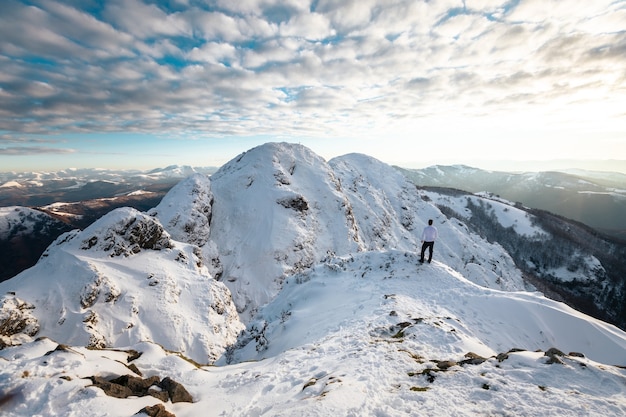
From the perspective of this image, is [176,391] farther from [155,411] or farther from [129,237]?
[129,237]

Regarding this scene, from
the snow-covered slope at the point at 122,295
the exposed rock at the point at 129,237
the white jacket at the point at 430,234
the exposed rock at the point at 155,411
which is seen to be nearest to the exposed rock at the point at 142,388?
the exposed rock at the point at 155,411

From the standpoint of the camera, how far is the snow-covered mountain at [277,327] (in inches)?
287

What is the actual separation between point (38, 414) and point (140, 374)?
3.24 m

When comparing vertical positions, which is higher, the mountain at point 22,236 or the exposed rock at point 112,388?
the exposed rock at point 112,388

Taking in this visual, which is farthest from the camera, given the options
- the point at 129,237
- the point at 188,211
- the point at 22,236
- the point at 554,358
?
the point at 22,236

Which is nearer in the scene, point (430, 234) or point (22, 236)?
point (430, 234)

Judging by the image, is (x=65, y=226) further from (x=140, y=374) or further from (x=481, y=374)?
(x=481, y=374)

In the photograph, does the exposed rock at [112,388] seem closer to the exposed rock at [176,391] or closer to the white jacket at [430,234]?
the exposed rock at [176,391]

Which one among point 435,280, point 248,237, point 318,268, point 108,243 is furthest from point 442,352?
point 248,237

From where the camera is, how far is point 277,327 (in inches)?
700

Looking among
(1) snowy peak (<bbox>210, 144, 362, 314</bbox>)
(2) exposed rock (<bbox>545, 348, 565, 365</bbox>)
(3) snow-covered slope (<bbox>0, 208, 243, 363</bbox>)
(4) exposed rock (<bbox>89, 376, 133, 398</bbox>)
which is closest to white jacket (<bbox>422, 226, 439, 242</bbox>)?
(2) exposed rock (<bbox>545, 348, 565, 365</bbox>)

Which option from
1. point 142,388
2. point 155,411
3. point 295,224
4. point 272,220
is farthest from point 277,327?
point 295,224

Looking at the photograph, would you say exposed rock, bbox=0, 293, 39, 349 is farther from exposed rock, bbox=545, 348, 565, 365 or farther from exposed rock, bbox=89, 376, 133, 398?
exposed rock, bbox=545, 348, 565, 365

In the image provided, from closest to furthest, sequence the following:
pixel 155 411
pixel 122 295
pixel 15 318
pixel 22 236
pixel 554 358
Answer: pixel 155 411 < pixel 554 358 < pixel 15 318 < pixel 122 295 < pixel 22 236
